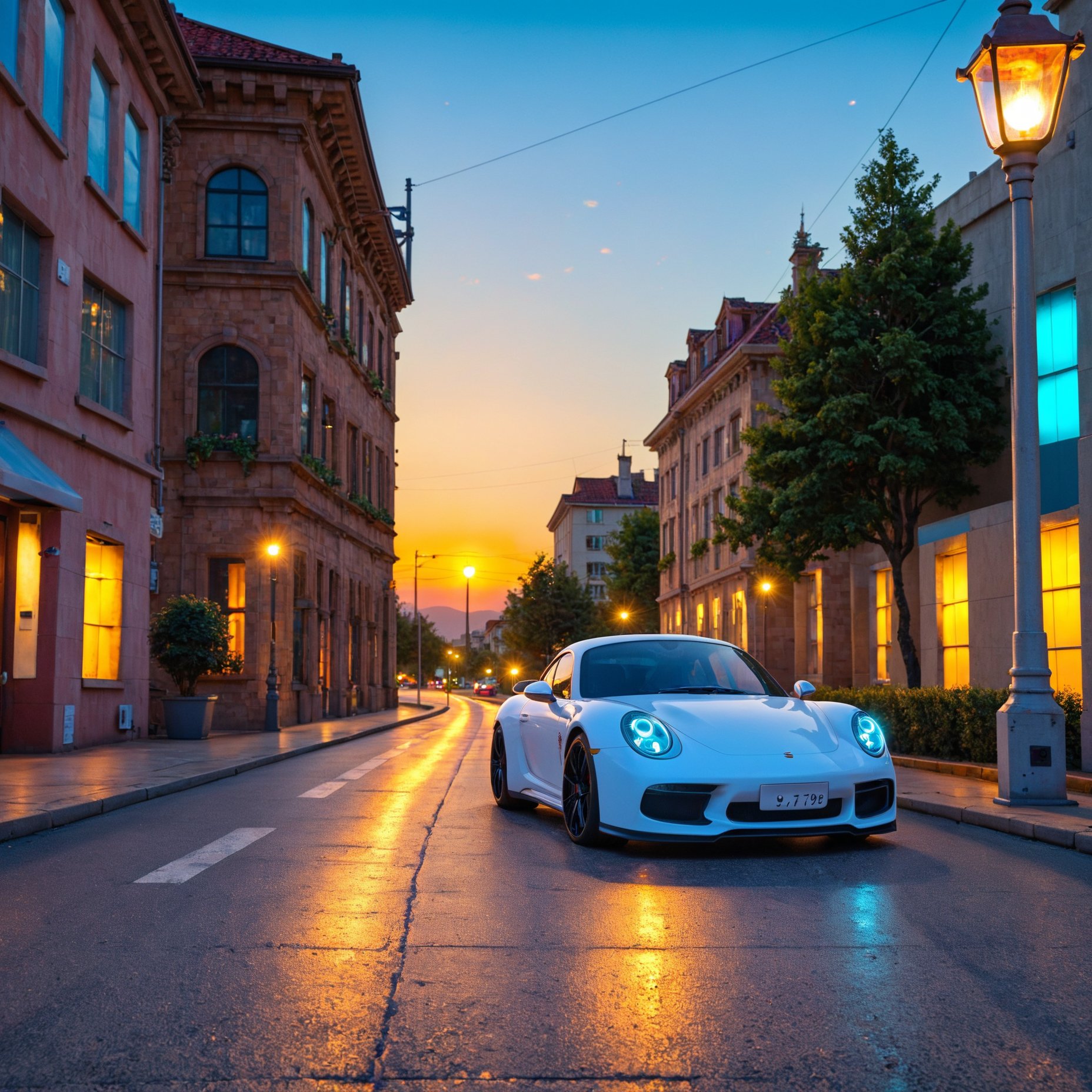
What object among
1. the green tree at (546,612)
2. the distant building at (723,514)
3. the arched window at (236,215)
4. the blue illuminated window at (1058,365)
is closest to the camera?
the blue illuminated window at (1058,365)

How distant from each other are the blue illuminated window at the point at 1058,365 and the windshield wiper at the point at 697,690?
9977 millimetres

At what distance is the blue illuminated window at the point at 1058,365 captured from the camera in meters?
17.3

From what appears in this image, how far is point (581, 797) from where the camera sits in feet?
26.7

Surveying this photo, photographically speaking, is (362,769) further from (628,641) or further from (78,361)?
(78,361)

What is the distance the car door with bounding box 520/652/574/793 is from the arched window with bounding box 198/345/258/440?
21.5 m

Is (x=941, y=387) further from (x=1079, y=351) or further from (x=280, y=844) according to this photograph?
(x=280, y=844)

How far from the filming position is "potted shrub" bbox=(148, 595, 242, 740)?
22.0m

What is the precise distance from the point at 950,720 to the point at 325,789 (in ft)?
25.7

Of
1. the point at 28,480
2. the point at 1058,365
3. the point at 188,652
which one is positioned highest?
the point at 1058,365

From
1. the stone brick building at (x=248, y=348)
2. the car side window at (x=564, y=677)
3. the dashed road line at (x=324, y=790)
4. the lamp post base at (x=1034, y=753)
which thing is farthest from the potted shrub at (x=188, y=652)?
the lamp post base at (x=1034, y=753)

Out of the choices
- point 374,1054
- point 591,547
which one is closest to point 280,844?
point 374,1054

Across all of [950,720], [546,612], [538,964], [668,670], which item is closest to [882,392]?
[950,720]

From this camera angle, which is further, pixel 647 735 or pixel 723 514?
pixel 723 514

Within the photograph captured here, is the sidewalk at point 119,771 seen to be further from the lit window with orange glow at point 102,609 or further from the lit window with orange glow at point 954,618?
the lit window with orange glow at point 954,618
